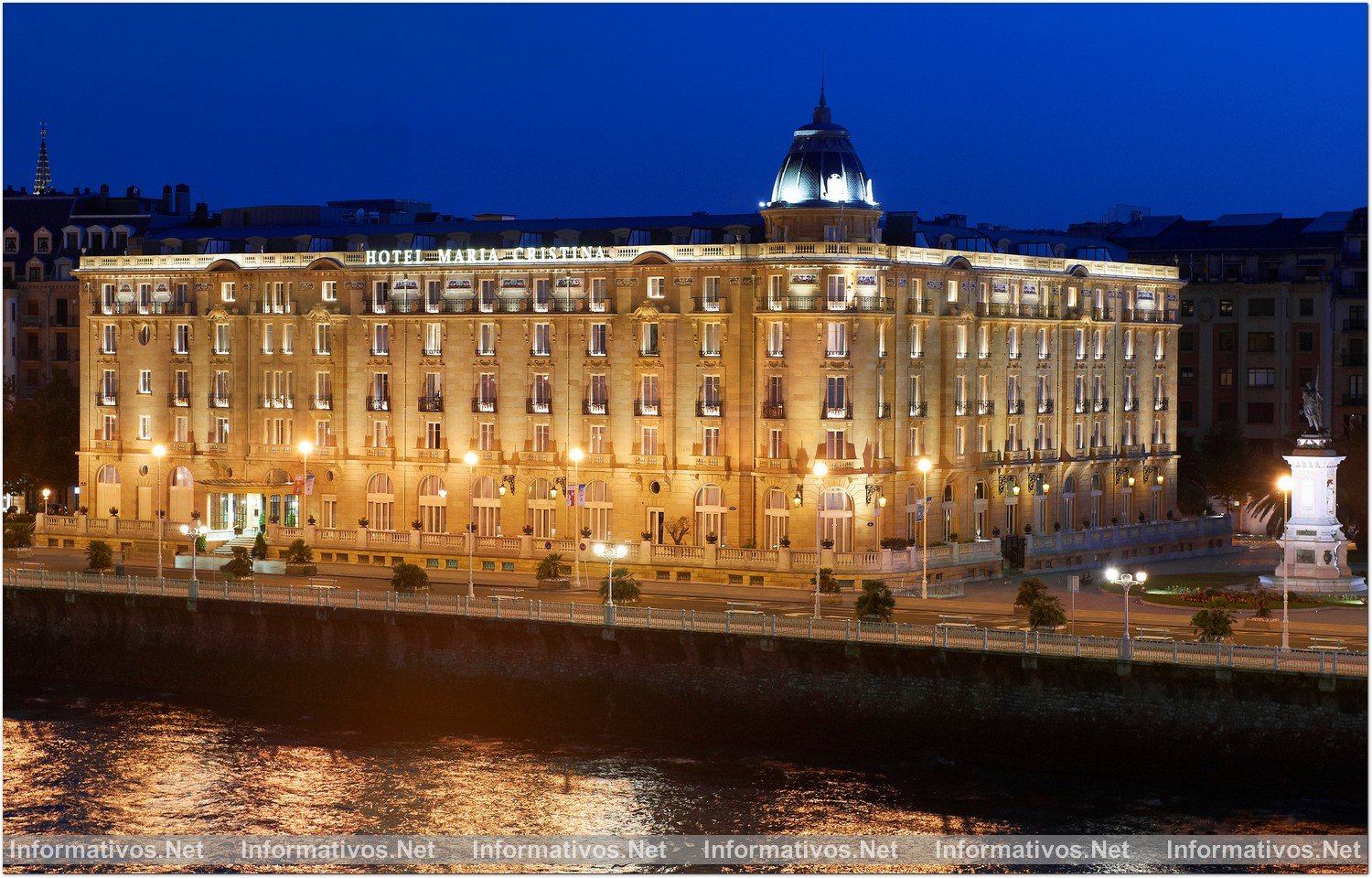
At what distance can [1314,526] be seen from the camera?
12012cm

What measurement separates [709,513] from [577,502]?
9037mm

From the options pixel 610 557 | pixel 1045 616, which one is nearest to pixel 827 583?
pixel 610 557

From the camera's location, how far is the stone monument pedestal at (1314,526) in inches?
4712

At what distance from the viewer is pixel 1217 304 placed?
18850cm

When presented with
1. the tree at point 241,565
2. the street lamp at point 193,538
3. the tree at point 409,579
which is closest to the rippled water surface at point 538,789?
the tree at point 409,579

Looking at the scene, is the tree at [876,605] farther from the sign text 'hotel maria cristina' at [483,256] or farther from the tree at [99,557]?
the tree at [99,557]

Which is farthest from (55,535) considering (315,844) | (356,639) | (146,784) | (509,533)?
(315,844)

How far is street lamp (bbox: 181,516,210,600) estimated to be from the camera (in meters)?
121

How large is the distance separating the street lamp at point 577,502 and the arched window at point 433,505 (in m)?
8.20

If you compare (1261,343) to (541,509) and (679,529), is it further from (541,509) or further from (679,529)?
(541,509)

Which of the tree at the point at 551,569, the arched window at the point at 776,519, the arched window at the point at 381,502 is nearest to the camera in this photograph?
the tree at the point at 551,569

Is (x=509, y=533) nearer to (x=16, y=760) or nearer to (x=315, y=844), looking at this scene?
(x=16, y=760)

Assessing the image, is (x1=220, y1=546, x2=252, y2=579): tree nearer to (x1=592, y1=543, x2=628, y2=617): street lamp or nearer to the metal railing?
the metal railing

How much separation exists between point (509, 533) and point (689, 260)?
1774 cm
